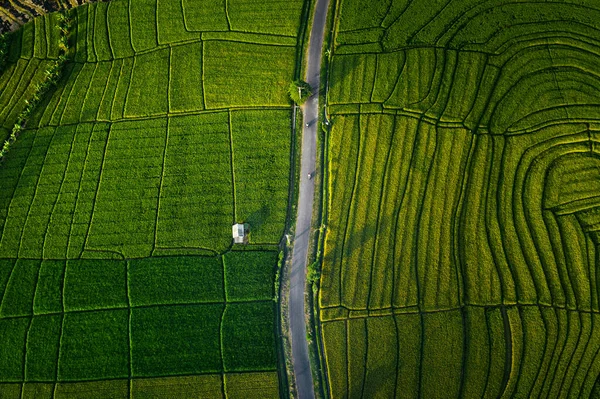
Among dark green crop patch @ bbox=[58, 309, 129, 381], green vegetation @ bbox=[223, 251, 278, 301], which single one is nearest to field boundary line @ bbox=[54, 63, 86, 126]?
dark green crop patch @ bbox=[58, 309, 129, 381]

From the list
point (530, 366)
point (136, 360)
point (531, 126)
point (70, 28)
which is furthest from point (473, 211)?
point (70, 28)

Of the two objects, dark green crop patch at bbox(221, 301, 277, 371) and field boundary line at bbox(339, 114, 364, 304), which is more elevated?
field boundary line at bbox(339, 114, 364, 304)

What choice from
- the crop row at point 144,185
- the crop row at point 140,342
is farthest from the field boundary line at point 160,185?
the crop row at point 140,342

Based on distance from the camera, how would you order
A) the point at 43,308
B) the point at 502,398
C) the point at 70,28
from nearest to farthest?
1. the point at 502,398
2. the point at 43,308
3. the point at 70,28

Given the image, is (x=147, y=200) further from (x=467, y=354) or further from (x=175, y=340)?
(x=467, y=354)

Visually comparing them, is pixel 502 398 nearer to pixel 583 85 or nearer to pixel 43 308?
pixel 583 85

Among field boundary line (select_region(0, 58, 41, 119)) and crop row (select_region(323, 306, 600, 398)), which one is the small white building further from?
field boundary line (select_region(0, 58, 41, 119))
